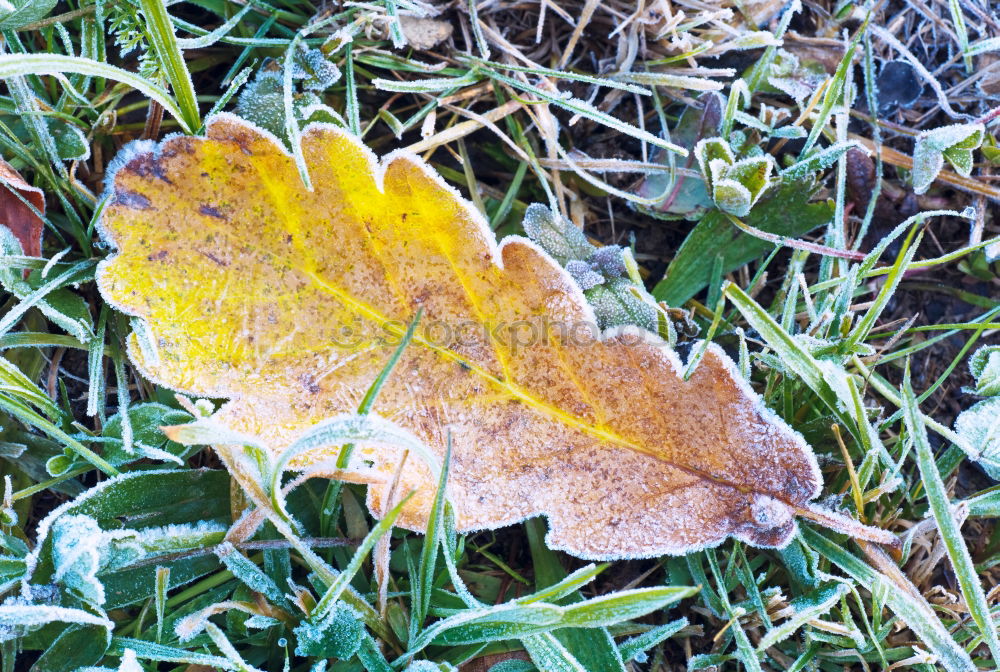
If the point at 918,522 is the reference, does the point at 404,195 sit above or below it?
Result: above

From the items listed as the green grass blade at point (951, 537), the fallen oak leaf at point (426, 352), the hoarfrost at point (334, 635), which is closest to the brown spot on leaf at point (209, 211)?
the fallen oak leaf at point (426, 352)

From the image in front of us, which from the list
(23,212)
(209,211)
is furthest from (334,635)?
(23,212)

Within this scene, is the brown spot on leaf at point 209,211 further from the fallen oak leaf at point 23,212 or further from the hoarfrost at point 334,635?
the hoarfrost at point 334,635

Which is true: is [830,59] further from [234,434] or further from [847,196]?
Result: [234,434]

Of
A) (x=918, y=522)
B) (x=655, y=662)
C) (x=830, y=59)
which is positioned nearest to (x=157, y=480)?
(x=655, y=662)

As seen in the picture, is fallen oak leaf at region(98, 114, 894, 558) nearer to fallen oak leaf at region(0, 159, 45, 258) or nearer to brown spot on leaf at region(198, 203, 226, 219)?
brown spot on leaf at region(198, 203, 226, 219)

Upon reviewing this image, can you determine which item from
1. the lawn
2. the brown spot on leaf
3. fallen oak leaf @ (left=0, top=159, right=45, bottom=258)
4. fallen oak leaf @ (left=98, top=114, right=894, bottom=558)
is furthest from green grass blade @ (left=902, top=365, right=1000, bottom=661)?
fallen oak leaf @ (left=0, top=159, right=45, bottom=258)
